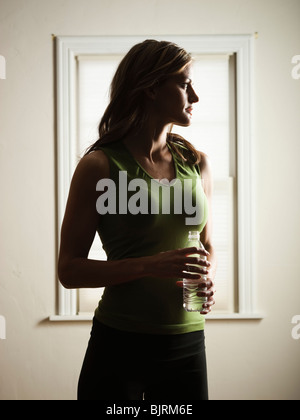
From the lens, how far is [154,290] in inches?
37.9

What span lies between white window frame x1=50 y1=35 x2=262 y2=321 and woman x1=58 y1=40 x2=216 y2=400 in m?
1.27

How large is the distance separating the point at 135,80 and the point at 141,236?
36cm

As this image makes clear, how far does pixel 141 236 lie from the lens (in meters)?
0.96

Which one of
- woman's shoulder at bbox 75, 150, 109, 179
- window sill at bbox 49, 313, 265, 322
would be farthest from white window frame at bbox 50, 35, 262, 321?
woman's shoulder at bbox 75, 150, 109, 179

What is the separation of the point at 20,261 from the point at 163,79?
1541mm

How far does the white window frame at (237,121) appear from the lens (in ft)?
7.27

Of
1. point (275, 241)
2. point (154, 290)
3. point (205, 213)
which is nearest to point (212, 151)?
point (275, 241)

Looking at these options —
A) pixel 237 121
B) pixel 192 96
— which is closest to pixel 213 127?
pixel 237 121

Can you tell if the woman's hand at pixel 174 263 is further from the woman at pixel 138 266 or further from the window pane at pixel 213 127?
the window pane at pixel 213 127

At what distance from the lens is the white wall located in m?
2.23

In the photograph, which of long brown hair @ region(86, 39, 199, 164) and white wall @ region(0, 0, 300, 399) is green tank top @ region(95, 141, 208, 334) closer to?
long brown hair @ region(86, 39, 199, 164)

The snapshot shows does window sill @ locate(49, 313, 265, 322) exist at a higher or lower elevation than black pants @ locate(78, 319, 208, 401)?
lower

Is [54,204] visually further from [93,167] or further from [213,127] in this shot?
[93,167]

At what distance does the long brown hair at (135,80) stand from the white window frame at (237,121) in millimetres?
1191
